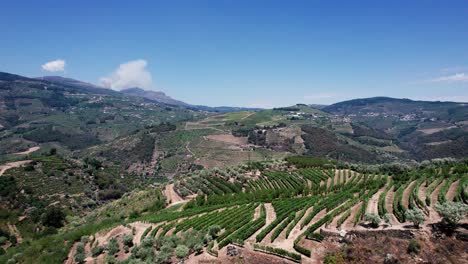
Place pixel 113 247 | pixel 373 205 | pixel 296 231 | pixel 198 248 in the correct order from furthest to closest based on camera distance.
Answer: pixel 373 205 < pixel 113 247 < pixel 296 231 < pixel 198 248

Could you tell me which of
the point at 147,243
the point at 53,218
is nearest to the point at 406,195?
the point at 147,243

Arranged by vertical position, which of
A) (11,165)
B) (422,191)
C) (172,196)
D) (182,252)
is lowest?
(11,165)

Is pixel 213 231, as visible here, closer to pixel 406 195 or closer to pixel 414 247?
pixel 414 247


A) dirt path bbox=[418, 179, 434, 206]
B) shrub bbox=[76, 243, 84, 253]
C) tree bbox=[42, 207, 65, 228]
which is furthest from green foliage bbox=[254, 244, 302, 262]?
tree bbox=[42, 207, 65, 228]

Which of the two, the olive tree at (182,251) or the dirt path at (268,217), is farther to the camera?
the dirt path at (268,217)

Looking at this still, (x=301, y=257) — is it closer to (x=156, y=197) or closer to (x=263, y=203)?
(x=263, y=203)

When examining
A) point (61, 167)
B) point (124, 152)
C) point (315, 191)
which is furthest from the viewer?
point (124, 152)

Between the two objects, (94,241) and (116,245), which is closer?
(116,245)

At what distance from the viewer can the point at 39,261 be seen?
39906 mm

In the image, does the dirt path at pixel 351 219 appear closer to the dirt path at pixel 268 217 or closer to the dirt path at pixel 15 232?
the dirt path at pixel 268 217

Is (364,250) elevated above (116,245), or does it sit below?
above

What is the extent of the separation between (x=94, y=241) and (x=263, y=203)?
29989 millimetres

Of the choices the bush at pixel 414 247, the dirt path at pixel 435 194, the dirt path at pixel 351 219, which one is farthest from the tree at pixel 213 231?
the dirt path at pixel 435 194

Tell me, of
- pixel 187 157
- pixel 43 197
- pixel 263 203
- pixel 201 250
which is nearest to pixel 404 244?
pixel 201 250
